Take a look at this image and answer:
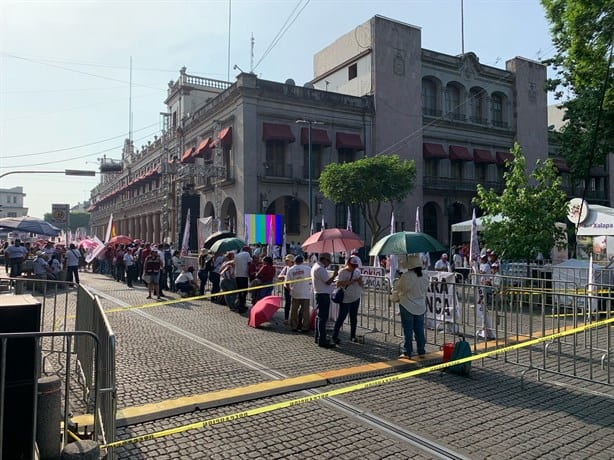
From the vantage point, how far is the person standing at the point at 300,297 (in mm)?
10398

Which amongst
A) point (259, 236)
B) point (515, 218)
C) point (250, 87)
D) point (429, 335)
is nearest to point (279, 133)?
point (250, 87)

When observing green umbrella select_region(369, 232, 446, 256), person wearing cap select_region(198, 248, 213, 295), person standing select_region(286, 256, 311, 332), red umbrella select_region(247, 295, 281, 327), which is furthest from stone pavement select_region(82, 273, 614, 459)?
person wearing cap select_region(198, 248, 213, 295)

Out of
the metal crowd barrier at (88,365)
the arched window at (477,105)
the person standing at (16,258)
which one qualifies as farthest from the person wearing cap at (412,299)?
the arched window at (477,105)

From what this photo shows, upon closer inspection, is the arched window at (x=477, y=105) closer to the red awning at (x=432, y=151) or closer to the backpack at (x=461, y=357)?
the red awning at (x=432, y=151)

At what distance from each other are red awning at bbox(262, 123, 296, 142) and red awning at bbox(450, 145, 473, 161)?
47.1 ft

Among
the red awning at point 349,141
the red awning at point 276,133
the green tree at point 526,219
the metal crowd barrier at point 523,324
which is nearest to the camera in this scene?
the metal crowd barrier at point 523,324

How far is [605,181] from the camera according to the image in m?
49.9

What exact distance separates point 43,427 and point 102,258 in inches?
920

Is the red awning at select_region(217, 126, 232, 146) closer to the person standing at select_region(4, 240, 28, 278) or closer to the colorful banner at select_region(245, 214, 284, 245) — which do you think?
the colorful banner at select_region(245, 214, 284, 245)

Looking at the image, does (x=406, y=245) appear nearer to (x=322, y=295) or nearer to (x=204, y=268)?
(x=322, y=295)

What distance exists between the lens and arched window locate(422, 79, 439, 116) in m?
39.6

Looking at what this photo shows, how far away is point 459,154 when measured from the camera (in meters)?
39.8

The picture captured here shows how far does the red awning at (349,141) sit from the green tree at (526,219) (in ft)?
62.4

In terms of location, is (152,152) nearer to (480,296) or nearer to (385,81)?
(385,81)
